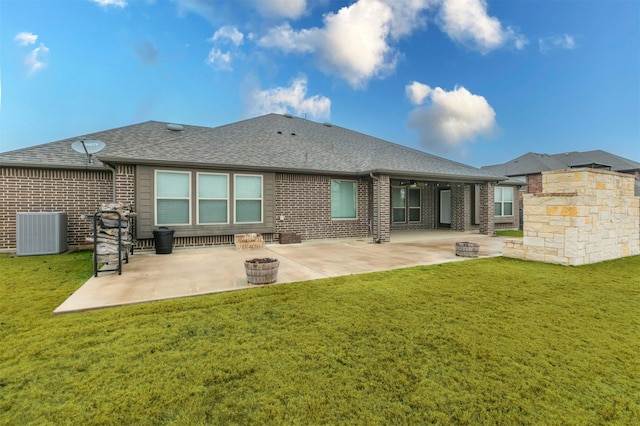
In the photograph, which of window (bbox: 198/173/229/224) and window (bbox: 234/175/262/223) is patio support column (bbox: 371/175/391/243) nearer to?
window (bbox: 234/175/262/223)

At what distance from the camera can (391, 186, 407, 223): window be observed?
51.1 feet

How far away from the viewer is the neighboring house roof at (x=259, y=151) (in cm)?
927

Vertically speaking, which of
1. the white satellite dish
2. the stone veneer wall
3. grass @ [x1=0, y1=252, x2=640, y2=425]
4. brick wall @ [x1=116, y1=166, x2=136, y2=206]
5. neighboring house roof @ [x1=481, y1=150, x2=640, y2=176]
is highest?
neighboring house roof @ [x1=481, y1=150, x2=640, y2=176]

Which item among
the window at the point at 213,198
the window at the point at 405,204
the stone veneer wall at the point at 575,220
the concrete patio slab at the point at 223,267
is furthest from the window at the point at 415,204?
the window at the point at 213,198

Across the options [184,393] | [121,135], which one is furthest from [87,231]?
[184,393]

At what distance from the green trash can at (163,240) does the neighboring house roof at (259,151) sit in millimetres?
2088

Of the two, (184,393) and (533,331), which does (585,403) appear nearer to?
(533,331)

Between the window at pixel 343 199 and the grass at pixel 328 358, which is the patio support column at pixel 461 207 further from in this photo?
the grass at pixel 328 358

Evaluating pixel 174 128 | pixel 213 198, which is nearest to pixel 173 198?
pixel 213 198

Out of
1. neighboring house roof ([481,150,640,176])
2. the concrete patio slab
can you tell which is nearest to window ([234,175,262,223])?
the concrete patio slab

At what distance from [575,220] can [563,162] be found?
98.9ft

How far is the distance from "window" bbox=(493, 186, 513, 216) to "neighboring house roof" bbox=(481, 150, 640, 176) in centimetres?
1245

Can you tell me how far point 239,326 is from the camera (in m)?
3.54

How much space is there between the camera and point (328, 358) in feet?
9.16
